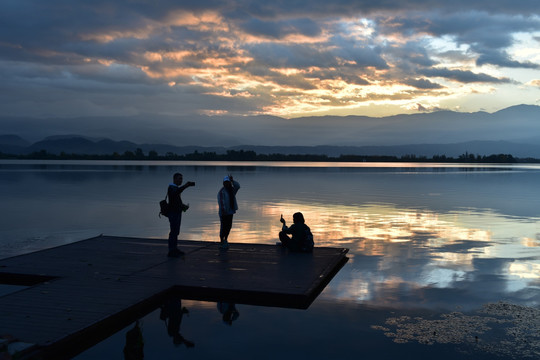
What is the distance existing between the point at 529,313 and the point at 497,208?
2292 cm

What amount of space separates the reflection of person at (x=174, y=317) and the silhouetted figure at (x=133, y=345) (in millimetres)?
817

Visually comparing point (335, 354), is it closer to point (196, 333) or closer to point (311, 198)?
point (196, 333)

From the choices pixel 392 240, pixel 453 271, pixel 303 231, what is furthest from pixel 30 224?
pixel 453 271

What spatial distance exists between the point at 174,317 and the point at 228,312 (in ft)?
3.65

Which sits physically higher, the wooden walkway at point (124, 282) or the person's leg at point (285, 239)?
the person's leg at point (285, 239)

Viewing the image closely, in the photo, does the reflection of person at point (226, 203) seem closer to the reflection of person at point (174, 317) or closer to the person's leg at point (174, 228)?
the person's leg at point (174, 228)

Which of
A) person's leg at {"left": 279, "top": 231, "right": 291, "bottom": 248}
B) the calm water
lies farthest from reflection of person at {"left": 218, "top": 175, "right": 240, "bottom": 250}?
the calm water

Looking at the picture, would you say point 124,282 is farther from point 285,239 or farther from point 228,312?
point 285,239

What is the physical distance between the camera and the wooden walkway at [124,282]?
27.3 feet

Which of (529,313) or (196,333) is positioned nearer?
(196,333)

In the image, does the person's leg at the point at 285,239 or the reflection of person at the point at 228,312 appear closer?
the reflection of person at the point at 228,312

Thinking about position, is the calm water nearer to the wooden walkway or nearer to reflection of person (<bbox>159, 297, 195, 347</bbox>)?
reflection of person (<bbox>159, 297, 195, 347</bbox>)

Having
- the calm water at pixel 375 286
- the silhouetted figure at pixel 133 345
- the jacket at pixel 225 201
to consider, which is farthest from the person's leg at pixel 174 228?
the silhouetted figure at pixel 133 345

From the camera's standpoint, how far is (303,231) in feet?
49.5
